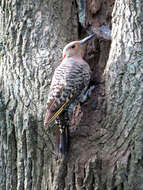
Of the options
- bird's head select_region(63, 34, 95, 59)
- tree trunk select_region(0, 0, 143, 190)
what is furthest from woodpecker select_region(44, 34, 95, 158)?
tree trunk select_region(0, 0, 143, 190)

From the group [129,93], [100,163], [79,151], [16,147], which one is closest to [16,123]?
[16,147]

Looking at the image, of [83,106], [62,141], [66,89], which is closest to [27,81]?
[66,89]

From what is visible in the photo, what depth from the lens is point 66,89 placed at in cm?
351

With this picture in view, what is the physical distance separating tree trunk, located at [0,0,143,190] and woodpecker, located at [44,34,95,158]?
0.10 m

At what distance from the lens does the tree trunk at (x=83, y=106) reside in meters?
2.94

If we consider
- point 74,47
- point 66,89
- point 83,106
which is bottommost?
point 83,106

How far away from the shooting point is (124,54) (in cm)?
309

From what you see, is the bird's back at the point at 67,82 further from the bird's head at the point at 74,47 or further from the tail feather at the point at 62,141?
the tail feather at the point at 62,141

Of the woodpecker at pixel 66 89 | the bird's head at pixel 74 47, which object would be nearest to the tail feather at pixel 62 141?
the woodpecker at pixel 66 89

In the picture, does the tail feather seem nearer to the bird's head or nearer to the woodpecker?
the woodpecker

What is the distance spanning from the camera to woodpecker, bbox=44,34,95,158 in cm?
317

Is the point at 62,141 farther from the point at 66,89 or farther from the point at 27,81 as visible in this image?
the point at 27,81

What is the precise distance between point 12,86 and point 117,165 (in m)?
1.49

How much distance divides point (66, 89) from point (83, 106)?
→ 0.29 metres
